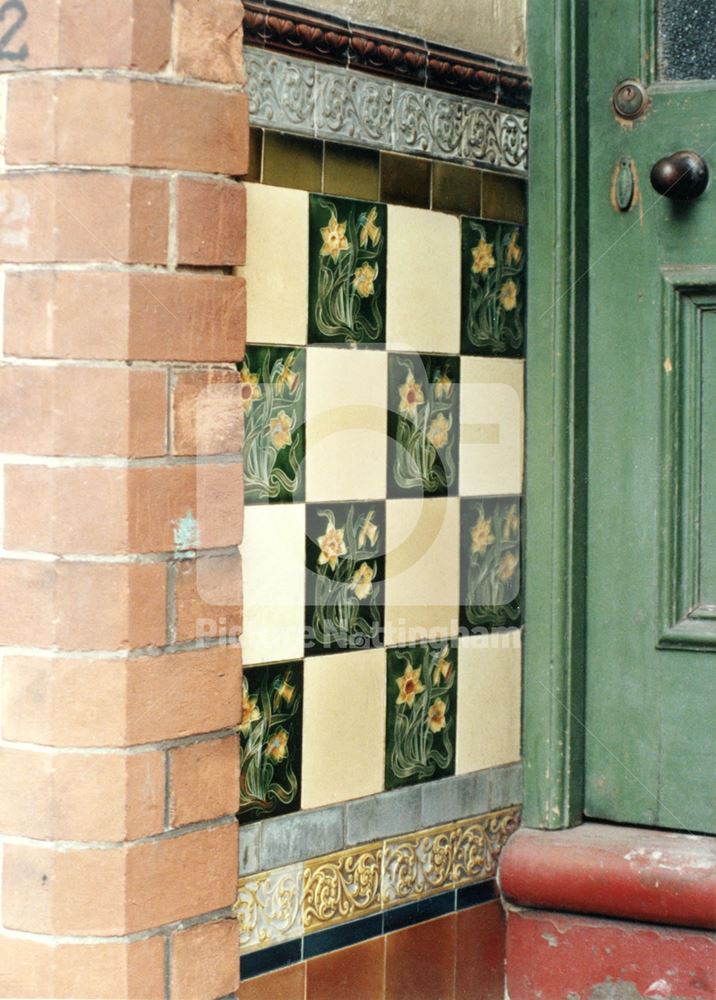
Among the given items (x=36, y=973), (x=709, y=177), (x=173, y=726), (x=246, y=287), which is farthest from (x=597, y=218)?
(x=36, y=973)

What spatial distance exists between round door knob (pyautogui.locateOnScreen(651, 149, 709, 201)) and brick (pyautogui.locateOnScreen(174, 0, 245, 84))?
77cm

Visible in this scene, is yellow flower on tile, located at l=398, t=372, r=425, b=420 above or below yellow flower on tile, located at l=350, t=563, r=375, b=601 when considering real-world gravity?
above

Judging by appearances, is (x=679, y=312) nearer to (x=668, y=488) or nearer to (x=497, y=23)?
(x=668, y=488)

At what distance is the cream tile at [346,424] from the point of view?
2.20 m

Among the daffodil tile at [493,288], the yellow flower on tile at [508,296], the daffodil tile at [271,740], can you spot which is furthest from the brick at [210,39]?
the daffodil tile at [271,740]

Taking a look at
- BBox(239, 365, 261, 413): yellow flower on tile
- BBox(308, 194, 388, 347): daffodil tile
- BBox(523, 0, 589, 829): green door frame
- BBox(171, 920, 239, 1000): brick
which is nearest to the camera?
BBox(171, 920, 239, 1000): brick

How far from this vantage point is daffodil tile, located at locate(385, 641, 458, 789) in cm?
235

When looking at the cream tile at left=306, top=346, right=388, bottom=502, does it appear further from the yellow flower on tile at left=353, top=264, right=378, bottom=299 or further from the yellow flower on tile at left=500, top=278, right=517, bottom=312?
the yellow flower on tile at left=500, top=278, right=517, bottom=312

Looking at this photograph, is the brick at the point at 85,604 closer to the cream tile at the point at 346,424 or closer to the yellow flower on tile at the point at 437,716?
the cream tile at the point at 346,424

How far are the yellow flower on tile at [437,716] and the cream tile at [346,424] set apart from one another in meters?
0.38

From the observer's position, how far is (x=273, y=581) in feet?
7.04

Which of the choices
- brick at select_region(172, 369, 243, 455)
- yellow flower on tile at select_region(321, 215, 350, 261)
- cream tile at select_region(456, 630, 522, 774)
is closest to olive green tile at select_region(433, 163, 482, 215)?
yellow flower on tile at select_region(321, 215, 350, 261)

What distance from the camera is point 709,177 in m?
2.42

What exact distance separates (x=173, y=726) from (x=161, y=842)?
15 cm
